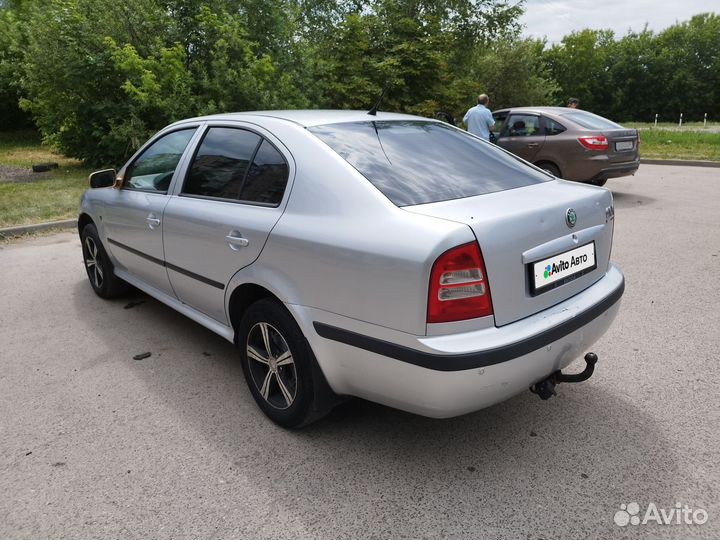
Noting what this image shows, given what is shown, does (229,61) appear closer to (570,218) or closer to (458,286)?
(570,218)

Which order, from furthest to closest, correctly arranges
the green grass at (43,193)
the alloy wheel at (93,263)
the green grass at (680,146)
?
the green grass at (680,146) < the green grass at (43,193) < the alloy wheel at (93,263)

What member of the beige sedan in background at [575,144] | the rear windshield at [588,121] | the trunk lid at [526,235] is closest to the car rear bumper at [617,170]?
the beige sedan in background at [575,144]

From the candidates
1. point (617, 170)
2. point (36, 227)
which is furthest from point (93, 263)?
point (617, 170)

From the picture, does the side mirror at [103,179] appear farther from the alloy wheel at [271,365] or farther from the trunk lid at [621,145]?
the trunk lid at [621,145]

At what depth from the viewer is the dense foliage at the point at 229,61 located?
12.7 m

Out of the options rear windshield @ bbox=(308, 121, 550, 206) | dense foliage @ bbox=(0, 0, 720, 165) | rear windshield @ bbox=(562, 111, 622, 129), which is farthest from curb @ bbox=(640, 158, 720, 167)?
rear windshield @ bbox=(308, 121, 550, 206)

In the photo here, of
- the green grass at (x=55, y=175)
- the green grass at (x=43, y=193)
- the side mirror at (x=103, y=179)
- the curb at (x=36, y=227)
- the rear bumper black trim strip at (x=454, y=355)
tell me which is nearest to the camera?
the rear bumper black trim strip at (x=454, y=355)

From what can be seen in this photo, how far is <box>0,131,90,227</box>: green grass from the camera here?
28.6ft

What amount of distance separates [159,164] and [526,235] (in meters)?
2.75

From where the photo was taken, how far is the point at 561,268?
252cm

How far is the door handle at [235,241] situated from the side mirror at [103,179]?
6.80 feet

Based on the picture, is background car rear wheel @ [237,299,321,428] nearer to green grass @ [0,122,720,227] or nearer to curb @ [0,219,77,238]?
curb @ [0,219,77,238]

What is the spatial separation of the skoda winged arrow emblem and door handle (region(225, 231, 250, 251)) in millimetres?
1556

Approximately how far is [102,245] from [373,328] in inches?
133
